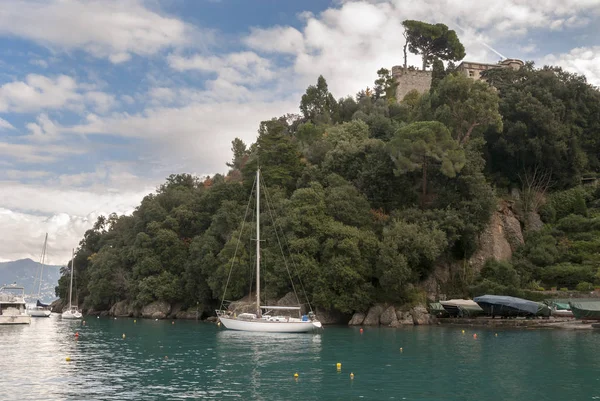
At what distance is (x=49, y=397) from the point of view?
2197 cm

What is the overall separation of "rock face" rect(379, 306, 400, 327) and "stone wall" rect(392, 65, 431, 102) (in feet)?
202

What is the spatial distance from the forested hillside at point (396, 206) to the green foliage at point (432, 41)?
15279mm

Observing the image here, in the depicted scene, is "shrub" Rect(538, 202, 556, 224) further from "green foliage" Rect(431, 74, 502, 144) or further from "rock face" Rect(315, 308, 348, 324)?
"rock face" Rect(315, 308, 348, 324)

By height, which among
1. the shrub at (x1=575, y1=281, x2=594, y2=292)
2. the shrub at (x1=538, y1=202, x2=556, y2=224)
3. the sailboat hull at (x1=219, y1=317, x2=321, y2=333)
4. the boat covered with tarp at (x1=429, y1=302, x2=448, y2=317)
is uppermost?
the shrub at (x1=538, y1=202, x2=556, y2=224)

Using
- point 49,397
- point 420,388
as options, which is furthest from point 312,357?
point 49,397

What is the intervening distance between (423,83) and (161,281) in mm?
64722

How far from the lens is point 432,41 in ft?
357

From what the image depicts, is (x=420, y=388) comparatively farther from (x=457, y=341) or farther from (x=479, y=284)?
(x=479, y=284)

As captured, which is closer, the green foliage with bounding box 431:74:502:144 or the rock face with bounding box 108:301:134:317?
the green foliage with bounding box 431:74:502:144

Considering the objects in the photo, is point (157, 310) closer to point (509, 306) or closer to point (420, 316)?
point (420, 316)

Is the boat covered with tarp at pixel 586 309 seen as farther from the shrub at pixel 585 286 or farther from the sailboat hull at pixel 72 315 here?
the sailboat hull at pixel 72 315

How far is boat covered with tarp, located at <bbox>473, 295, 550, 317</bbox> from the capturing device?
55312mm

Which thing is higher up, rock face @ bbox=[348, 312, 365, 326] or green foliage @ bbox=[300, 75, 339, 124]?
green foliage @ bbox=[300, 75, 339, 124]

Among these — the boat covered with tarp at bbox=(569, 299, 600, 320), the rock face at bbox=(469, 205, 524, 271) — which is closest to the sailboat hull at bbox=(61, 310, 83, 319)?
the rock face at bbox=(469, 205, 524, 271)
